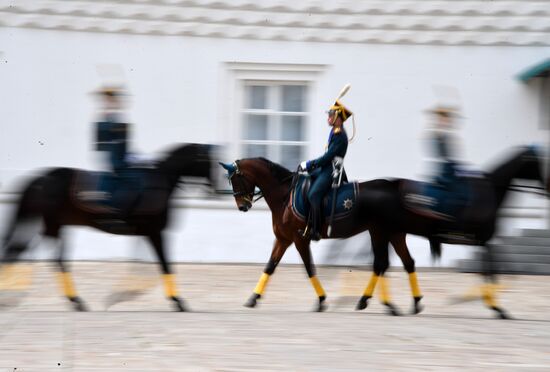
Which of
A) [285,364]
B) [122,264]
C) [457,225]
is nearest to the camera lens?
[285,364]

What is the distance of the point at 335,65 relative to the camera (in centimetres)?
1491

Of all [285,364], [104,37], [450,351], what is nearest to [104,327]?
[285,364]

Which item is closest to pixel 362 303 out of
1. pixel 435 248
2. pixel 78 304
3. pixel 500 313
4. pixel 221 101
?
pixel 435 248

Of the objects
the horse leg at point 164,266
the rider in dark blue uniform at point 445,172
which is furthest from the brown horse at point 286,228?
the horse leg at point 164,266

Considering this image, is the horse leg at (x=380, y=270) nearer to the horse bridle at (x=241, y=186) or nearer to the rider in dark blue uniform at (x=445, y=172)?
the rider in dark blue uniform at (x=445, y=172)

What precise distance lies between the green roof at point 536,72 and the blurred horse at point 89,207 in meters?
6.37

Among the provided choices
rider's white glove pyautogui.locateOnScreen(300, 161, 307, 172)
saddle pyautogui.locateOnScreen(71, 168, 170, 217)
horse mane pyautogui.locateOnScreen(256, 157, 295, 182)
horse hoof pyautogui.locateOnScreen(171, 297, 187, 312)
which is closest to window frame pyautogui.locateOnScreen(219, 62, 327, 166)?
horse mane pyautogui.locateOnScreen(256, 157, 295, 182)

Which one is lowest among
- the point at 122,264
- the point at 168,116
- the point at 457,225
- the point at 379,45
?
the point at 122,264

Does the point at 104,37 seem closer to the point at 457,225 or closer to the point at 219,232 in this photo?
the point at 219,232

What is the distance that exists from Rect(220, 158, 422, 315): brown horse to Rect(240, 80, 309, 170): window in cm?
377

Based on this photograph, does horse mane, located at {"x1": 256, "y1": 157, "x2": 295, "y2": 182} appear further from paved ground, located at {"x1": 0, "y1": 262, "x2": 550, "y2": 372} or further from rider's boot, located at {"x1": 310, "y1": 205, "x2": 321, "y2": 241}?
paved ground, located at {"x1": 0, "y1": 262, "x2": 550, "y2": 372}

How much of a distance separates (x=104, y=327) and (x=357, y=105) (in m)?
7.05

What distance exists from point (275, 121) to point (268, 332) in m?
6.75

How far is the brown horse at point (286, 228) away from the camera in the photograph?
36.0ft
